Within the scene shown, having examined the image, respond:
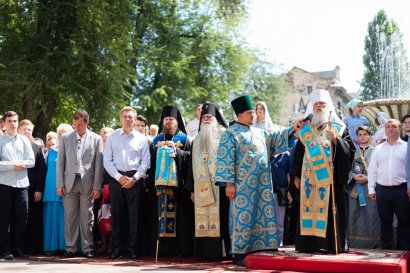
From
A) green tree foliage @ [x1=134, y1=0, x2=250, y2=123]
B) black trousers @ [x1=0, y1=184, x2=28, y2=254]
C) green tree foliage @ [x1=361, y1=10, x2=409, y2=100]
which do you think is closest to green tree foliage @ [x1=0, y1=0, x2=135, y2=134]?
green tree foliage @ [x1=134, y1=0, x2=250, y2=123]

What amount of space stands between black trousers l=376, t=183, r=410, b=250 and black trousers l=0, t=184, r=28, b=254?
5.29 m

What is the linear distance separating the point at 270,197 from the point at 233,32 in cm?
2293

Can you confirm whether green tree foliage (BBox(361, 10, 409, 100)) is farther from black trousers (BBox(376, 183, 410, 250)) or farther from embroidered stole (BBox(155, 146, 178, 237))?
embroidered stole (BBox(155, 146, 178, 237))

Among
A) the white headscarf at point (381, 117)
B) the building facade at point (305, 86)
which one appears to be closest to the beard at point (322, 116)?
the white headscarf at point (381, 117)

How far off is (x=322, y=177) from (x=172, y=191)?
2347 mm

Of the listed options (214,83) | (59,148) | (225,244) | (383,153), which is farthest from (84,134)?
(214,83)

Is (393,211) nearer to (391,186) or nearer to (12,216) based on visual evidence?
(391,186)

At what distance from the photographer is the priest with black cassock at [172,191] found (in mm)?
8688

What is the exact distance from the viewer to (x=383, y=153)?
8.87 meters

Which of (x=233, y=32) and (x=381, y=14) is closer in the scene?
(x=233, y=32)

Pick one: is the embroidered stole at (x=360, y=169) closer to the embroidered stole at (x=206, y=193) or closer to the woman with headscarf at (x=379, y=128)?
the woman with headscarf at (x=379, y=128)

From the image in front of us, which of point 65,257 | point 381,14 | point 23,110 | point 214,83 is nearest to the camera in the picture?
point 65,257

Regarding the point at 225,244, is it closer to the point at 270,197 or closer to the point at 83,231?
the point at 270,197

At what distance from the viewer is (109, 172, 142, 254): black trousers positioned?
8.79 m
